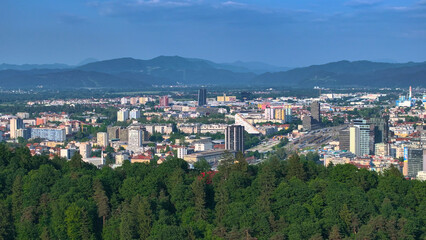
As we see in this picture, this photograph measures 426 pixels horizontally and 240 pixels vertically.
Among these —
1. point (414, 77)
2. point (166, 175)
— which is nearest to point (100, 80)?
point (414, 77)

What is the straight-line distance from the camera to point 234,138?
23125 mm

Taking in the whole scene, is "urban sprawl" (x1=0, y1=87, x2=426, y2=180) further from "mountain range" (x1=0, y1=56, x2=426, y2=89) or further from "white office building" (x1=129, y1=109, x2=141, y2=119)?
"mountain range" (x1=0, y1=56, x2=426, y2=89)

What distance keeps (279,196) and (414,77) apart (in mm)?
75718

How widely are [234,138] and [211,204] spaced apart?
12.7 metres

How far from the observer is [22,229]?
9.59 metres

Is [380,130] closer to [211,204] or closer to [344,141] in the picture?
[344,141]

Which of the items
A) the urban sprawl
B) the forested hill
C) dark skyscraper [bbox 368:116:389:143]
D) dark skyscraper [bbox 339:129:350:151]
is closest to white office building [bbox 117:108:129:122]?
the urban sprawl

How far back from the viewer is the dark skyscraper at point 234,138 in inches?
906

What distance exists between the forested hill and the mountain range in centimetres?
6702

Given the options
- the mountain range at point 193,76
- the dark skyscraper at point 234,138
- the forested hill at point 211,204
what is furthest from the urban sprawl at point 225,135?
the mountain range at point 193,76

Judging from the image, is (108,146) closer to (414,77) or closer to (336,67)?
A: (414,77)

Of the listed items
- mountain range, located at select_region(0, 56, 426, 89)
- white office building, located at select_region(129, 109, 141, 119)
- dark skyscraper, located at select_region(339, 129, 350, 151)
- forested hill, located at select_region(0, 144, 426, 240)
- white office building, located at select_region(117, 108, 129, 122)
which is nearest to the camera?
forested hill, located at select_region(0, 144, 426, 240)

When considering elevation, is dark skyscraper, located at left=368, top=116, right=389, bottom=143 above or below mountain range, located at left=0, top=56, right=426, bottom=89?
below

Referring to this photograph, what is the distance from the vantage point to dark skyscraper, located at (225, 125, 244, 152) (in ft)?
75.5
